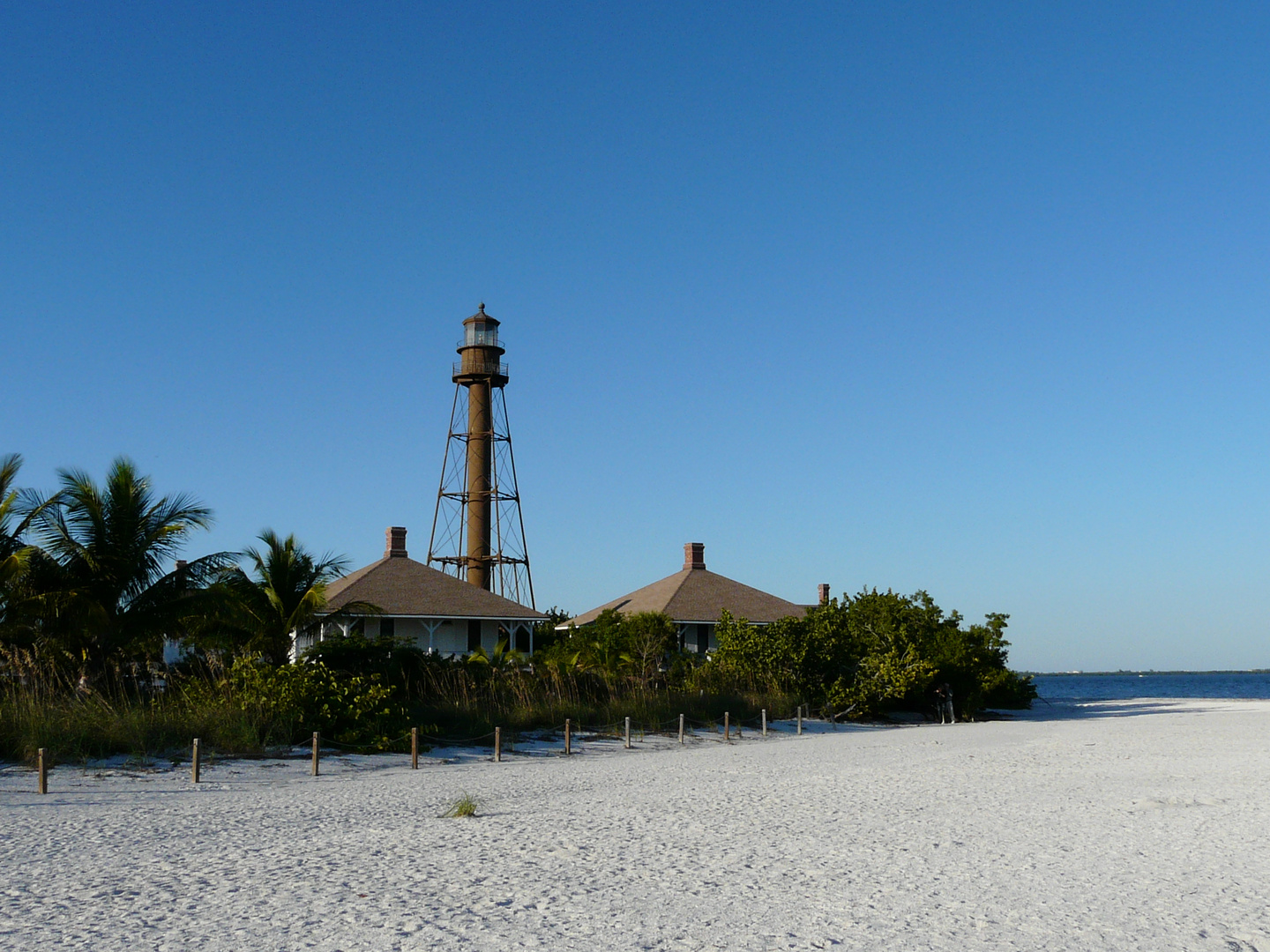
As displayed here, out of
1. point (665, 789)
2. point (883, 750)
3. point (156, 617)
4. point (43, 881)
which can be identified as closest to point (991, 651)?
point (883, 750)

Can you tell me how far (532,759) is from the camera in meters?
18.9

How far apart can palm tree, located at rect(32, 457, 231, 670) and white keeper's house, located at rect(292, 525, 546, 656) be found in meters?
11.5

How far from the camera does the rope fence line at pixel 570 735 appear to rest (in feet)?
52.2

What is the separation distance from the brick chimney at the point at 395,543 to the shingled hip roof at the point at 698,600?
290 inches

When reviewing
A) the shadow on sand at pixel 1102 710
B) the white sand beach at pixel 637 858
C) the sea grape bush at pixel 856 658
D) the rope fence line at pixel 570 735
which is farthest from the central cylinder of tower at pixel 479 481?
the white sand beach at pixel 637 858

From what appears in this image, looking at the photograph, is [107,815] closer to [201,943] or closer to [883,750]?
[201,943]

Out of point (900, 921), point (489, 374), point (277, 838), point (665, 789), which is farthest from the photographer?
point (489, 374)

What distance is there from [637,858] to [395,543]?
96.1 ft

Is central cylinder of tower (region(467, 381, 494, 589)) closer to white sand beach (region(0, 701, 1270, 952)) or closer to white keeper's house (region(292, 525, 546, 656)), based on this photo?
white keeper's house (region(292, 525, 546, 656))

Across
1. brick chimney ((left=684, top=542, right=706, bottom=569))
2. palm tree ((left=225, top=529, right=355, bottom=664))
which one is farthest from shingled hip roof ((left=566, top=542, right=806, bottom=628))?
palm tree ((left=225, top=529, right=355, bottom=664))

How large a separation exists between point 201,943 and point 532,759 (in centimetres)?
1221

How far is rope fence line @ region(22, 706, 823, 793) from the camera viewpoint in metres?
15.9

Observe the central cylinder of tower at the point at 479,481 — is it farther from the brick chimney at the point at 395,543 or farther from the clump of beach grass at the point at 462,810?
the clump of beach grass at the point at 462,810

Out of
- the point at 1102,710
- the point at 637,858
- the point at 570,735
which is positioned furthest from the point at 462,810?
the point at 1102,710
